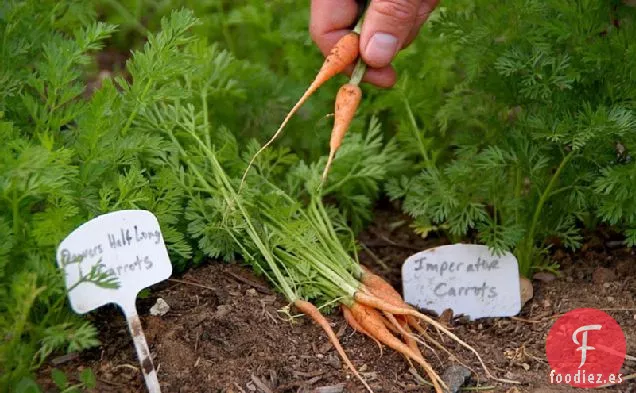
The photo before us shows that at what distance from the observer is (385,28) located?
2.38m

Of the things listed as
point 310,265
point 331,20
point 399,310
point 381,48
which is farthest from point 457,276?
point 331,20

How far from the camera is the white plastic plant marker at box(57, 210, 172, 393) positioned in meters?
1.97

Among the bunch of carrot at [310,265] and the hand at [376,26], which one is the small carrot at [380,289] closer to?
the bunch of carrot at [310,265]

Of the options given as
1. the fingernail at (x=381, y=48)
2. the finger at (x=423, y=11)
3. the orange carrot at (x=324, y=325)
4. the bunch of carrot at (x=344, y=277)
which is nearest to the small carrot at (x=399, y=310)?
the bunch of carrot at (x=344, y=277)

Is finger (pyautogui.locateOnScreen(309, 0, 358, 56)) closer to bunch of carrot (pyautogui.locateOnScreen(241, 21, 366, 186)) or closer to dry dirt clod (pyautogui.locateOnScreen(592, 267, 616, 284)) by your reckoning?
bunch of carrot (pyautogui.locateOnScreen(241, 21, 366, 186))

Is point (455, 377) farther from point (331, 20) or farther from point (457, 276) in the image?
point (331, 20)

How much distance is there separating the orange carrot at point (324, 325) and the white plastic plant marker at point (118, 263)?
1.36 ft

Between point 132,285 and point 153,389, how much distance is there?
0.25 meters

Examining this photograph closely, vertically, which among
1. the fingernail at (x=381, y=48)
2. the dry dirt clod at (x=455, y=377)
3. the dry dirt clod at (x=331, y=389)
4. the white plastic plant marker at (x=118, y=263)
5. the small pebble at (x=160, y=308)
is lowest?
the dry dirt clod at (x=455, y=377)

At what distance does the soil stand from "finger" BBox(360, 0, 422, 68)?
727 mm

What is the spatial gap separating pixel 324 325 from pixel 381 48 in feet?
2.54

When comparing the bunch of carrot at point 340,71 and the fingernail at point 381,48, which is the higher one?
the fingernail at point 381,48

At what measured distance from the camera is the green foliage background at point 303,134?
204 cm

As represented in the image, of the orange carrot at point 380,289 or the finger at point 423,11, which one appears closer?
the orange carrot at point 380,289
